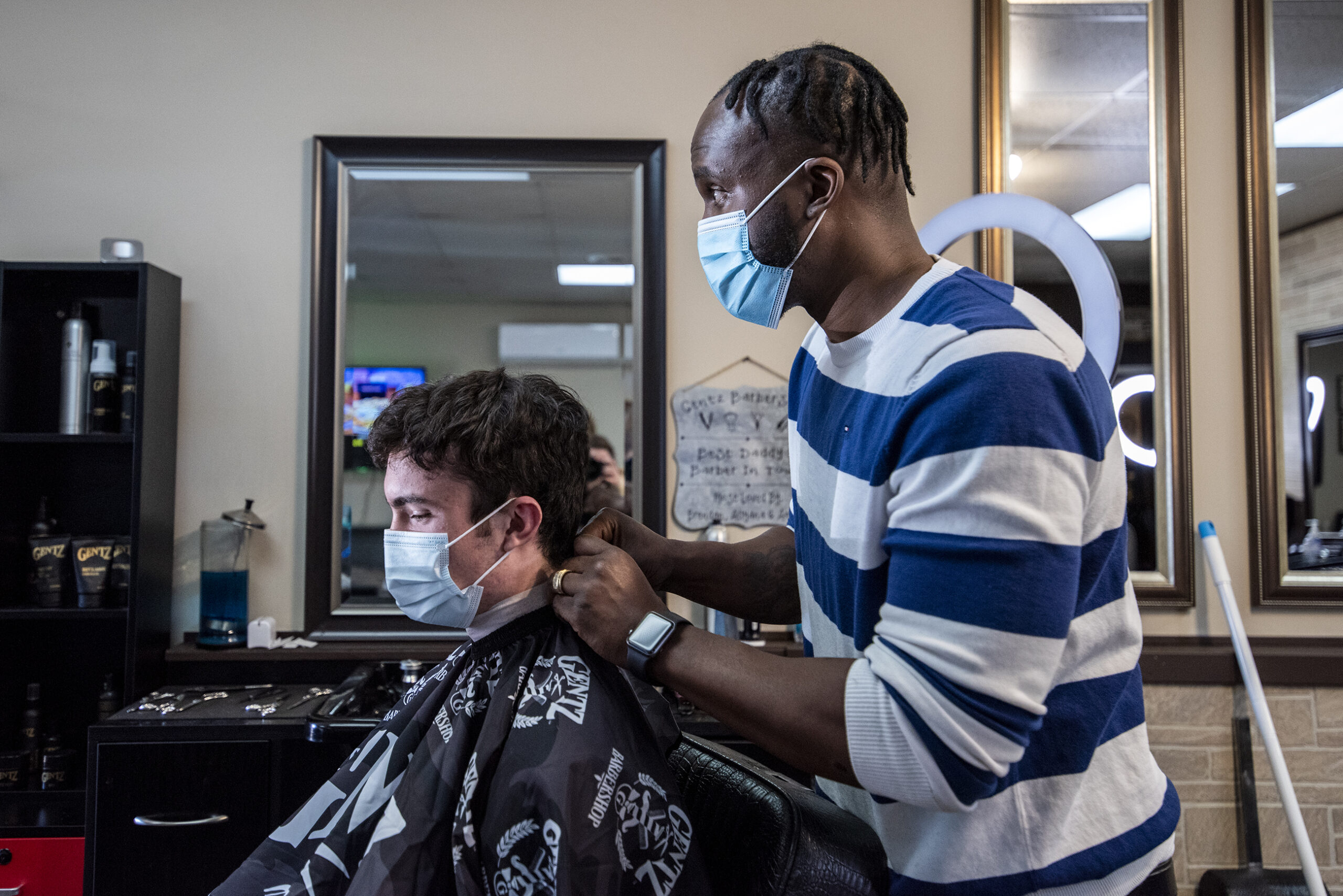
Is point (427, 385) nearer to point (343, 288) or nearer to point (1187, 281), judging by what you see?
point (343, 288)

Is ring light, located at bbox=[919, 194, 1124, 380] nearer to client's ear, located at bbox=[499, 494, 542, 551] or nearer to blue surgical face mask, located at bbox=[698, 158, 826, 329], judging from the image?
blue surgical face mask, located at bbox=[698, 158, 826, 329]

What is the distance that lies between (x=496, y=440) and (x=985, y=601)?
76cm

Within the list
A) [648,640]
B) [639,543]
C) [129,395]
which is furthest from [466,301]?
[648,640]

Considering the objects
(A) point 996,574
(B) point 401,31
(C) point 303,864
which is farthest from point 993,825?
(B) point 401,31

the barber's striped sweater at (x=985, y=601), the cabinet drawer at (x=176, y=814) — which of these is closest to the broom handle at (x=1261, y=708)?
the barber's striped sweater at (x=985, y=601)

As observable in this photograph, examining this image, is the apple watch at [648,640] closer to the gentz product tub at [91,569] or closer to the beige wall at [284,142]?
the beige wall at [284,142]

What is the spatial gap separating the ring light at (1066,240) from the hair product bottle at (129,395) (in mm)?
2182

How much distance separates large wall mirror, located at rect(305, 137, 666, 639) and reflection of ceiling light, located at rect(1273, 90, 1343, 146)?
1.82m

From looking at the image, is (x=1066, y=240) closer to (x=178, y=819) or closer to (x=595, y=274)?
(x=595, y=274)

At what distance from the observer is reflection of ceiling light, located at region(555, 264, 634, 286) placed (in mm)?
2434

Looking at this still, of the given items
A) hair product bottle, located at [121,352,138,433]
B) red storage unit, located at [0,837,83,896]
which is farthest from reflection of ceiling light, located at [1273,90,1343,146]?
red storage unit, located at [0,837,83,896]

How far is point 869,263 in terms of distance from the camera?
3.39ft

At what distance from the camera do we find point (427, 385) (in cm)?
130

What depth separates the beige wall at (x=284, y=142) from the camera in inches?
95.7
